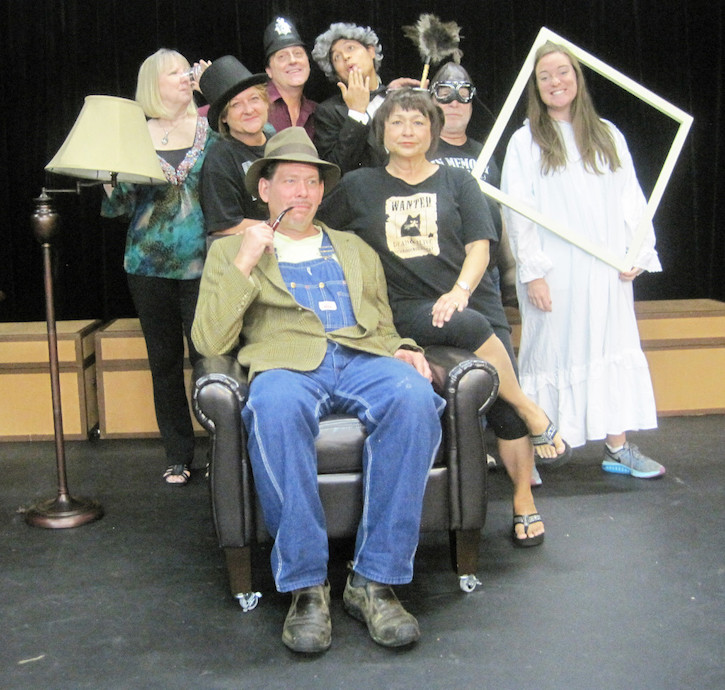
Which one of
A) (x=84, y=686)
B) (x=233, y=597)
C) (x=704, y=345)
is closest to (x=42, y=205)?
(x=233, y=597)

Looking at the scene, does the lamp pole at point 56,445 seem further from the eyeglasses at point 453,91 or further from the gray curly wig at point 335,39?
the eyeglasses at point 453,91

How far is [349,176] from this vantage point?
3.01 metres

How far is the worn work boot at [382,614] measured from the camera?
7.42 feet

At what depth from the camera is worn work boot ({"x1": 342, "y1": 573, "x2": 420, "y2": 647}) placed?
226 centimetres

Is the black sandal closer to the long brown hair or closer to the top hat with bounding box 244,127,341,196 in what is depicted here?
the top hat with bounding box 244,127,341,196

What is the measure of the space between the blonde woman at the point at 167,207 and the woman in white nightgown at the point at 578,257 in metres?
1.20

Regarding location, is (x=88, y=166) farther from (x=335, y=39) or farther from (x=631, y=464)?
(x=631, y=464)

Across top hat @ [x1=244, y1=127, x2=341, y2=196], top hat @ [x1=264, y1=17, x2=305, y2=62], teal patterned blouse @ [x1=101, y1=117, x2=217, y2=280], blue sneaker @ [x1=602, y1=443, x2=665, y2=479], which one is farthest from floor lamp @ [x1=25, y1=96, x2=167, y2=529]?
blue sneaker @ [x1=602, y1=443, x2=665, y2=479]

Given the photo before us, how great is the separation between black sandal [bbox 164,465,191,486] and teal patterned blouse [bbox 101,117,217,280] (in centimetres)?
79

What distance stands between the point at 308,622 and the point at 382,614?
7.3 inches

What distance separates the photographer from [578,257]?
346 centimetres

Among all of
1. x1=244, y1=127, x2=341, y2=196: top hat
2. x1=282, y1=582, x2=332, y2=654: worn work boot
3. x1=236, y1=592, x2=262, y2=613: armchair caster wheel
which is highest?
x1=244, y1=127, x2=341, y2=196: top hat

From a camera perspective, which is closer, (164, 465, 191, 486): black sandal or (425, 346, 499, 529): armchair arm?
(425, 346, 499, 529): armchair arm

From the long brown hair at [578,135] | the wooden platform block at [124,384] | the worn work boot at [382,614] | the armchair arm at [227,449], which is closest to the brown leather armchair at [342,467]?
the armchair arm at [227,449]
